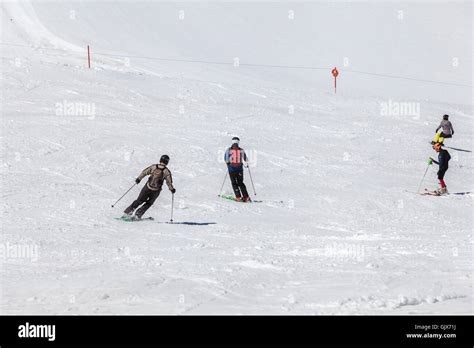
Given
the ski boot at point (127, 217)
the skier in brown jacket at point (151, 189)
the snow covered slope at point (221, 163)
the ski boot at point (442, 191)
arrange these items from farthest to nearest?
the ski boot at point (442, 191) < the skier in brown jacket at point (151, 189) < the ski boot at point (127, 217) < the snow covered slope at point (221, 163)

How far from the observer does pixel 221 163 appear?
20.4 metres

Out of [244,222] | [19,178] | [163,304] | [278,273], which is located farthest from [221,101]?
[163,304]

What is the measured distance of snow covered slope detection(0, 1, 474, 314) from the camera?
948cm

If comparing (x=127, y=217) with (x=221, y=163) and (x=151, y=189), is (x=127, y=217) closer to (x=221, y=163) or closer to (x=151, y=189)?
Result: (x=151, y=189)

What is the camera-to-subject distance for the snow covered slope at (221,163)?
9.48 metres

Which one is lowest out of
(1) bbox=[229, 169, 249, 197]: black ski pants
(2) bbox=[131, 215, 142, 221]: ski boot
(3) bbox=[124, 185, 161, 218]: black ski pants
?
(2) bbox=[131, 215, 142, 221]: ski boot

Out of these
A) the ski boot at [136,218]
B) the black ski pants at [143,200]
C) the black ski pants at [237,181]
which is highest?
the black ski pants at [237,181]

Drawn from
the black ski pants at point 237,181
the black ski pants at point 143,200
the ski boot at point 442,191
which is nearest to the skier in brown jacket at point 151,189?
the black ski pants at point 143,200

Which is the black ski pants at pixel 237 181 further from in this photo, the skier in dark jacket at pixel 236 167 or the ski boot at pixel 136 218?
the ski boot at pixel 136 218

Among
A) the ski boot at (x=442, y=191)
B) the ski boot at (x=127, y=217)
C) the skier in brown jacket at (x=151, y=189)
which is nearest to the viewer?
the ski boot at (x=127, y=217)

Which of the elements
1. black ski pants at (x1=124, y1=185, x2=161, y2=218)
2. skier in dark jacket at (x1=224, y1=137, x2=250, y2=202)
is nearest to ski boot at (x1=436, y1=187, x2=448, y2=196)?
skier in dark jacket at (x1=224, y1=137, x2=250, y2=202)

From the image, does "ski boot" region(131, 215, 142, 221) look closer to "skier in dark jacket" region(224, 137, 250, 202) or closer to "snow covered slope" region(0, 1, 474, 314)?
"snow covered slope" region(0, 1, 474, 314)

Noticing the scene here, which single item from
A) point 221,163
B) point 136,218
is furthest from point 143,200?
point 221,163

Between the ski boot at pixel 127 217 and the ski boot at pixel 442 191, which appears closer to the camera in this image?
the ski boot at pixel 127 217
